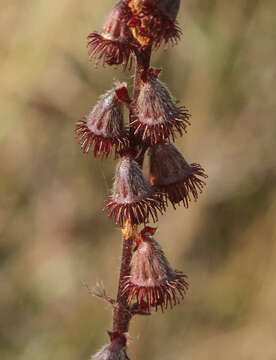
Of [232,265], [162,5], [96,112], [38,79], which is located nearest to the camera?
[162,5]

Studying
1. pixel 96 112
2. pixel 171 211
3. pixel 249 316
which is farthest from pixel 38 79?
pixel 96 112

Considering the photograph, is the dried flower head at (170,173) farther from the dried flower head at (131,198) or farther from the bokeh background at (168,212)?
the bokeh background at (168,212)

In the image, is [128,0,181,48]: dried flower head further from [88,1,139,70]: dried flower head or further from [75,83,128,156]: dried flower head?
[75,83,128,156]: dried flower head

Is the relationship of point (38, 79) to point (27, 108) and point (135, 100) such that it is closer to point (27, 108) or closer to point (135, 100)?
point (27, 108)

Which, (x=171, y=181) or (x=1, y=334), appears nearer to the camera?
(x=171, y=181)

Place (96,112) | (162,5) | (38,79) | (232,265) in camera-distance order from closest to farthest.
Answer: (162,5), (96,112), (38,79), (232,265)

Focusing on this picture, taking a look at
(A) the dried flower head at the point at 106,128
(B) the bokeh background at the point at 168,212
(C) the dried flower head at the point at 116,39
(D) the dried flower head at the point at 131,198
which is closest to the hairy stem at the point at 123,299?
(D) the dried flower head at the point at 131,198
